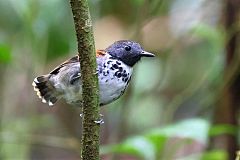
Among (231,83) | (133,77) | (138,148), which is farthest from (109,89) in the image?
(231,83)

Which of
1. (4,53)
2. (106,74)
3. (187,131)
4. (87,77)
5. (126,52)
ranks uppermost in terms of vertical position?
(4,53)

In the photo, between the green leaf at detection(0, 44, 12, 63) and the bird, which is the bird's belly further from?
the green leaf at detection(0, 44, 12, 63)

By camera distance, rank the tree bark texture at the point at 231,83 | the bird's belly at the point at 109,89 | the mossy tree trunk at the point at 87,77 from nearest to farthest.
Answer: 1. the mossy tree trunk at the point at 87,77
2. the bird's belly at the point at 109,89
3. the tree bark texture at the point at 231,83

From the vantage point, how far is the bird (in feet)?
10.9

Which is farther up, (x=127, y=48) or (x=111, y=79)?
(x=127, y=48)

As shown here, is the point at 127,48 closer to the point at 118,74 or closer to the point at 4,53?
the point at 118,74

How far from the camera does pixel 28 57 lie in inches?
230

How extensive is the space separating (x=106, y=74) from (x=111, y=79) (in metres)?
0.04

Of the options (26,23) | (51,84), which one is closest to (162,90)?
(26,23)

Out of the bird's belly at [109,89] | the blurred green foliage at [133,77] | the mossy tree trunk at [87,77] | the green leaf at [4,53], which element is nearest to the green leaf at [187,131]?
the blurred green foliage at [133,77]

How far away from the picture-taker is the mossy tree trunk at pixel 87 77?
7.67 feet

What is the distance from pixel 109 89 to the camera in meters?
3.31

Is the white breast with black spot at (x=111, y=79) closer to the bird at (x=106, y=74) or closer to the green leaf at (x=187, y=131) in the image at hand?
the bird at (x=106, y=74)

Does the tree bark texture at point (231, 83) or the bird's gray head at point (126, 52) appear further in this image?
the tree bark texture at point (231, 83)
